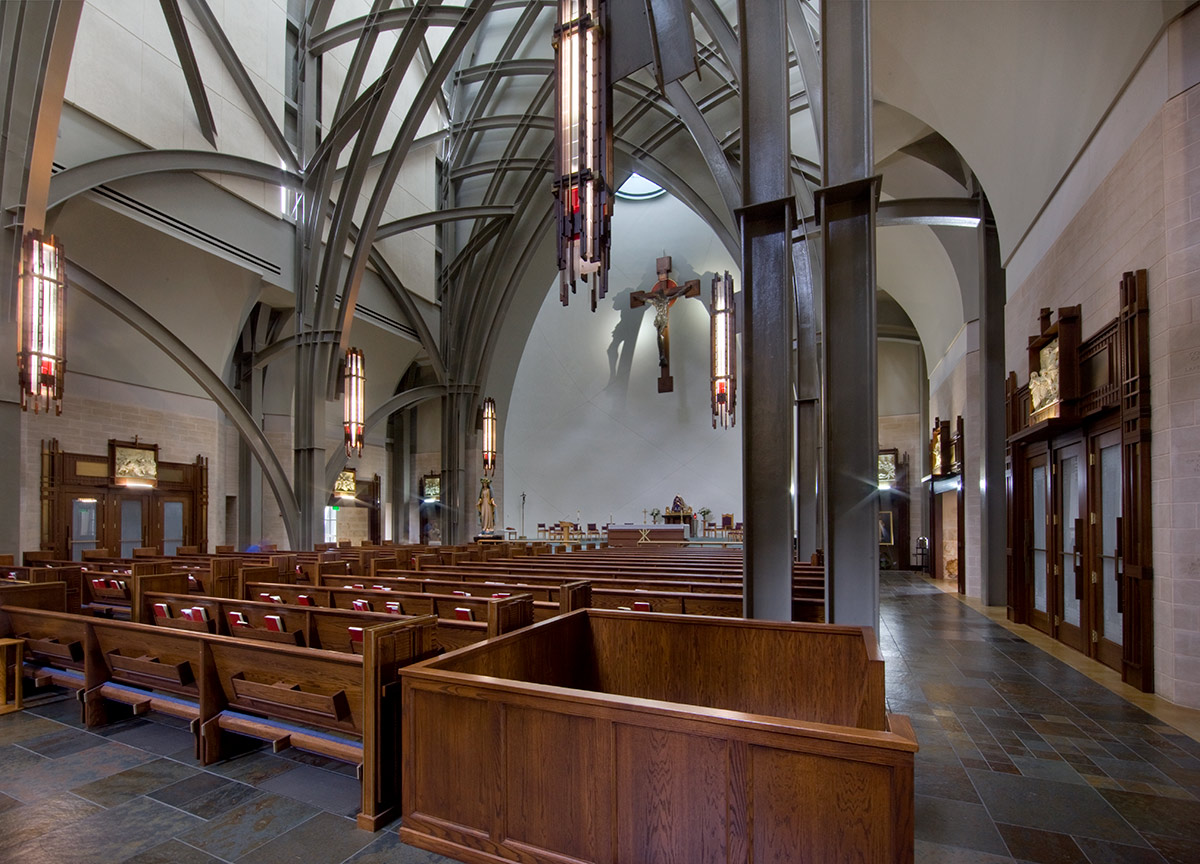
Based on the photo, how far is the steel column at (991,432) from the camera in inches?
374

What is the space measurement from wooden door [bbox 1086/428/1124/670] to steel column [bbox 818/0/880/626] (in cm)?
291

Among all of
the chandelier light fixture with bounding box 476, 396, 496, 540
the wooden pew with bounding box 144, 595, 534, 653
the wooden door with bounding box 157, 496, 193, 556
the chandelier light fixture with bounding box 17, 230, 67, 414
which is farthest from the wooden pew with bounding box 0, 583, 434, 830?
the chandelier light fixture with bounding box 476, 396, 496, 540

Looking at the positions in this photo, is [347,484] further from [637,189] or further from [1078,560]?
[1078,560]

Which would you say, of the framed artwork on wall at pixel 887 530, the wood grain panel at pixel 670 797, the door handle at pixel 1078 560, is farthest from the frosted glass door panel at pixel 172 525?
the framed artwork on wall at pixel 887 530

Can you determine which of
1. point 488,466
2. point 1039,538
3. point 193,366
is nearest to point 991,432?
point 1039,538

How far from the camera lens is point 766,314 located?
15.0 ft

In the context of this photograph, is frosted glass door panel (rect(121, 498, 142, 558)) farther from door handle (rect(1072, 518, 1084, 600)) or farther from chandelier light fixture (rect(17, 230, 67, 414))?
door handle (rect(1072, 518, 1084, 600))

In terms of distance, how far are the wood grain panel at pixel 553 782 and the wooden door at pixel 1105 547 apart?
17.4 feet

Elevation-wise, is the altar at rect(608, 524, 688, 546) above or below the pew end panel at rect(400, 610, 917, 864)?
below

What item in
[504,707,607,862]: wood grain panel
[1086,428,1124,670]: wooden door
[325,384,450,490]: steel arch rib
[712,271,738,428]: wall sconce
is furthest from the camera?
[325,384,450,490]: steel arch rib

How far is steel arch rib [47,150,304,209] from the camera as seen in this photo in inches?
Answer: 364

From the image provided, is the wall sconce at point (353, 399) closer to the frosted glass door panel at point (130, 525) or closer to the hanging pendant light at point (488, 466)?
the frosted glass door panel at point (130, 525)

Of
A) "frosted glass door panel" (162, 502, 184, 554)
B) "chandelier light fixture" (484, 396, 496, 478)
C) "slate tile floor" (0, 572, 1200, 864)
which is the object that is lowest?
"slate tile floor" (0, 572, 1200, 864)

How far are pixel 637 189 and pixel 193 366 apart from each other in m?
16.2
